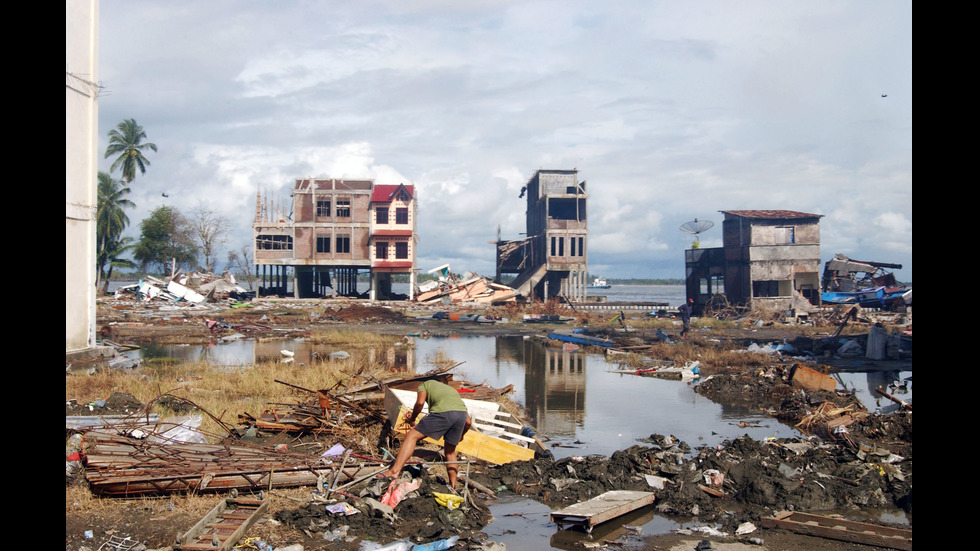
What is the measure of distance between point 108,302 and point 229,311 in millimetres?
10887

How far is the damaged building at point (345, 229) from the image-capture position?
49094mm

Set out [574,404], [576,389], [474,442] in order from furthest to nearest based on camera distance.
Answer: [576,389] < [574,404] < [474,442]

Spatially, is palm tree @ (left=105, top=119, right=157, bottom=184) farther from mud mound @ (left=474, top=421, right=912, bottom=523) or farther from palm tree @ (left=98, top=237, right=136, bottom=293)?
mud mound @ (left=474, top=421, right=912, bottom=523)

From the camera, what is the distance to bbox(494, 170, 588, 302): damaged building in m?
48.7

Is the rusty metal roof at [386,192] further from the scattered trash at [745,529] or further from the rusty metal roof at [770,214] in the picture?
the scattered trash at [745,529]

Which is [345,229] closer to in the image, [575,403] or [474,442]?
[575,403]

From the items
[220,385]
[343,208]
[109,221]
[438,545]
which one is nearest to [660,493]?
[438,545]

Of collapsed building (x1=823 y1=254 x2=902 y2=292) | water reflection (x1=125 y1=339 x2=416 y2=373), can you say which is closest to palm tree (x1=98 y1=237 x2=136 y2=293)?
water reflection (x1=125 y1=339 x2=416 y2=373)

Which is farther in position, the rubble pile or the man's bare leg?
the rubble pile

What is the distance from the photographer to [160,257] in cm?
6575

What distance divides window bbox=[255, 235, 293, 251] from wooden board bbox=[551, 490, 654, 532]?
45526mm

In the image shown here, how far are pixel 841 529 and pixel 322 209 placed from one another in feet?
151

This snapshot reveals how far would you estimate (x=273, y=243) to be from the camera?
50.2 metres
